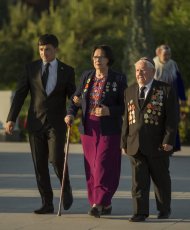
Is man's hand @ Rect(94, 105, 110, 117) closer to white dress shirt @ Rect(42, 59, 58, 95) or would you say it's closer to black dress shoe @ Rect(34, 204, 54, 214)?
white dress shirt @ Rect(42, 59, 58, 95)

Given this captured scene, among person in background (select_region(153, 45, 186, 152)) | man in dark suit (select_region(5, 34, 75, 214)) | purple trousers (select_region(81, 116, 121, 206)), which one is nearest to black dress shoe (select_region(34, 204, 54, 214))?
man in dark suit (select_region(5, 34, 75, 214))

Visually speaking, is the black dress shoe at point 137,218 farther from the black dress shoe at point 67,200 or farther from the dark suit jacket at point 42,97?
the dark suit jacket at point 42,97

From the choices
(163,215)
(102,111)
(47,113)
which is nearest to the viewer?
(163,215)

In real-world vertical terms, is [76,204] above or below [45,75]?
below

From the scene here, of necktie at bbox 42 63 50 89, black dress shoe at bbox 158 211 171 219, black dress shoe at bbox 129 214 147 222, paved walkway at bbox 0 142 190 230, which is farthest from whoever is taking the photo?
necktie at bbox 42 63 50 89

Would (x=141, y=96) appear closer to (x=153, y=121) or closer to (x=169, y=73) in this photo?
(x=153, y=121)

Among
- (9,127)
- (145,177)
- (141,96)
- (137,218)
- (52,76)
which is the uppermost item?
(52,76)

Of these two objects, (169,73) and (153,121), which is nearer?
(153,121)

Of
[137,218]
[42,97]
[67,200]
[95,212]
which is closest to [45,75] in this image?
[42,97]

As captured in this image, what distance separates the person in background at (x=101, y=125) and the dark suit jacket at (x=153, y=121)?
0.42 metres

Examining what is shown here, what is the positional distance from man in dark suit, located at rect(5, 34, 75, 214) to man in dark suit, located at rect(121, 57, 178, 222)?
755 millimetres

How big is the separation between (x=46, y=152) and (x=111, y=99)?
0.84 m

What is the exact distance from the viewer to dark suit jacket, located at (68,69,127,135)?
31.3ft

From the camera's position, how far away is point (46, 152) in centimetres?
972
